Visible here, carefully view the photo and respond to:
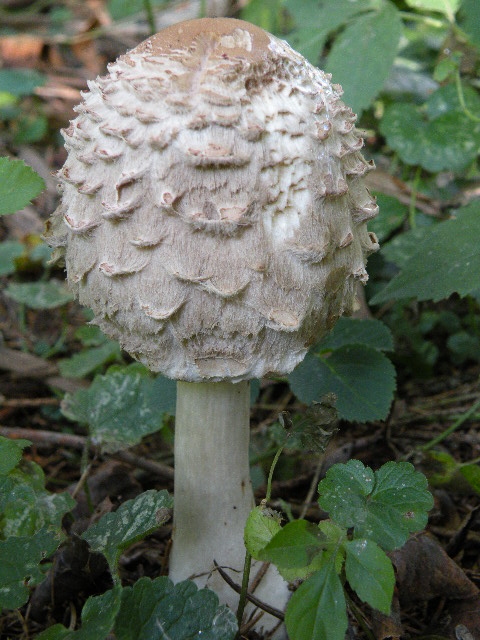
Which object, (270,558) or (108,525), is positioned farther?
(108,525)

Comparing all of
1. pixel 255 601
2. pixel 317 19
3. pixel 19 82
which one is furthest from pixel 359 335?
pixel 19 82

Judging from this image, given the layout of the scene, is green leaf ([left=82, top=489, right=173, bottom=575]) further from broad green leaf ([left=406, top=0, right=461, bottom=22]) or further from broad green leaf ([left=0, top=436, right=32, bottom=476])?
broad green leaf ([left=406, top=0, right=461, bottom=22])

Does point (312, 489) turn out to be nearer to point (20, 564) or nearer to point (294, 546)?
point (294, 546)

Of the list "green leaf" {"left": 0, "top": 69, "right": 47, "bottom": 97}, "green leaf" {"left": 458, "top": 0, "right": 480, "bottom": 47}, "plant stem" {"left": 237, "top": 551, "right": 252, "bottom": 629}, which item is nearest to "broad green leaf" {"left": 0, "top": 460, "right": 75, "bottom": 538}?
"plant stem" {"left": 237, "top": 551, "right": 252, "bottom": 629}

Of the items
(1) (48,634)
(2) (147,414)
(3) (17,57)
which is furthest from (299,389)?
(3) (17,57)

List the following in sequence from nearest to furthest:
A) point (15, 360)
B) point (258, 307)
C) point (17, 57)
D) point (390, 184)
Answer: point (258, 307) → point (15, 360) → point (390, 184) → point (17, 57)

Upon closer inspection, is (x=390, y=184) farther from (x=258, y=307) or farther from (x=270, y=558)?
(x=270, y=558)
